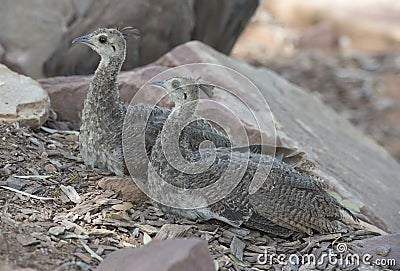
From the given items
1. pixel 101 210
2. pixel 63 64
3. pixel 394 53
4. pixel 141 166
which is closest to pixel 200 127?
pixel 141 166

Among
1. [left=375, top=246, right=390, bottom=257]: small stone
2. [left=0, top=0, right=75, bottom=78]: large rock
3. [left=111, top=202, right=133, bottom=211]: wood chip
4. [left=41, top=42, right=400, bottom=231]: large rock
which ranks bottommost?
[left=0, top=0, right=75, bottom=78]: large rock

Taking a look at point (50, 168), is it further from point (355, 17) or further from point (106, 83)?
point (355, 17)

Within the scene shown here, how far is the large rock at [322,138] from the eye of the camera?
17.7 ft

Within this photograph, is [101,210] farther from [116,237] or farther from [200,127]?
[200,127]

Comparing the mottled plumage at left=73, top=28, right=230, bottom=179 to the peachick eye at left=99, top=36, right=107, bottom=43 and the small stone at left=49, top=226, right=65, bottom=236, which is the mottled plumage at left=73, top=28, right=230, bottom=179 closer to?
the peachick eye at left=99, top=36, right=107, bottom=43

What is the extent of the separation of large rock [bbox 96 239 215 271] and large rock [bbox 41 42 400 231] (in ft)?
7.21

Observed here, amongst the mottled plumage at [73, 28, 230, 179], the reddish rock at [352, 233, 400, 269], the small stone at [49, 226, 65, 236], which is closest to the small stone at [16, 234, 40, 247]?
the small stone at [49, 226, 65, 236]

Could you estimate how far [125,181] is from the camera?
4.49m

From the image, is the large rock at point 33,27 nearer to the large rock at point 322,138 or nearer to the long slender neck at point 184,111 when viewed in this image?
the large rock at point 322,138

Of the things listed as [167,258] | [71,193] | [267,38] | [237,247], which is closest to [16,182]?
[71,193]

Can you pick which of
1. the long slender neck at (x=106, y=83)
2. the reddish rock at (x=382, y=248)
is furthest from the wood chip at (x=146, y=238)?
the reddish rock at (x=382, y=248)

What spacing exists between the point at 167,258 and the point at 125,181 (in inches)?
57.4

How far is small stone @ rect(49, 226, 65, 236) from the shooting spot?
3.76 meters

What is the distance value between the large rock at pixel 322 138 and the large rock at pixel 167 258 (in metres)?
2.20
